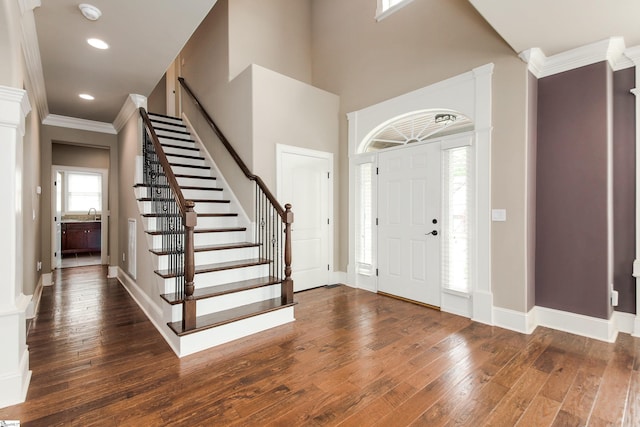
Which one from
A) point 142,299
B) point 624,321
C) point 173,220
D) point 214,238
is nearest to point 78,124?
point 142,299

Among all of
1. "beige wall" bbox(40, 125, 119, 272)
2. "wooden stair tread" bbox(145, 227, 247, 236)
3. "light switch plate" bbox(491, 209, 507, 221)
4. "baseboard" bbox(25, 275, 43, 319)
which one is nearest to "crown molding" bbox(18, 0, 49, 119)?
"beige wall" bbox(40, 125, 119, 272)

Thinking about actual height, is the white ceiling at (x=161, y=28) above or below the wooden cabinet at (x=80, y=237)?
above

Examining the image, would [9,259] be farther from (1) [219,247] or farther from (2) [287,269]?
(2) [287,269]

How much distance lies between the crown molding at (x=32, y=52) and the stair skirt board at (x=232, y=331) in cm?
273

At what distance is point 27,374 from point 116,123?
4.37 m

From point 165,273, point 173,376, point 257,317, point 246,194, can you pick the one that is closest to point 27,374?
point 173,376

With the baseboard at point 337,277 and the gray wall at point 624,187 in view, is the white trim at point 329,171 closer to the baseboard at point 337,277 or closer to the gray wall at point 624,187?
the baseboard at point 337,277

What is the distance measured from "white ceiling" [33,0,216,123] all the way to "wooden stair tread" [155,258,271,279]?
2209 mm

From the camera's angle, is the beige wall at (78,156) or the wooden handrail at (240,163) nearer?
the wooden handrail at (240,163)

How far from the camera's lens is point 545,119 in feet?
10.4

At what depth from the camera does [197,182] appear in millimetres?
4566

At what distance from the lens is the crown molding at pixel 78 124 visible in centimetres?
502

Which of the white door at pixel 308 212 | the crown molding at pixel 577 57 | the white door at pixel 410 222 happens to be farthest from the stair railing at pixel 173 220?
the crown molding at pixel 577 57

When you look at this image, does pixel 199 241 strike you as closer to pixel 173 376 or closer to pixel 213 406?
pixel 173 376
